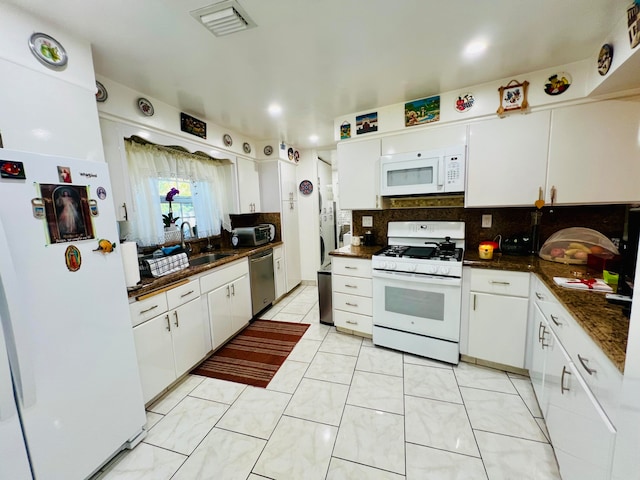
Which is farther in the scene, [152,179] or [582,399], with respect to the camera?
[152,179]

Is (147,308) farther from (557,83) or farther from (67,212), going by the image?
(557,83)

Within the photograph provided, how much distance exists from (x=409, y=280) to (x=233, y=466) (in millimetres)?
1796

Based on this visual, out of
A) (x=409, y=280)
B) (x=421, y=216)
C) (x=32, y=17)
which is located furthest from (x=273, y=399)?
(x=32, y=17)

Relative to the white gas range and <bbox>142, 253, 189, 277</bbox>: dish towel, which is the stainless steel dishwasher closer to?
<bbox>142, 253, 189, 277</bbox>: dish towel

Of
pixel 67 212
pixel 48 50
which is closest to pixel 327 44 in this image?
pixel 48 50

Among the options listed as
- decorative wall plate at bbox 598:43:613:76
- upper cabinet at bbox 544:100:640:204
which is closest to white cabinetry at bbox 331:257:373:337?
upper cabinet at bbox 544:100:640:204

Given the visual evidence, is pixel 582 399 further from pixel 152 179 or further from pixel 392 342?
pixel 152 179

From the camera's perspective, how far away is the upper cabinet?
1.83 m

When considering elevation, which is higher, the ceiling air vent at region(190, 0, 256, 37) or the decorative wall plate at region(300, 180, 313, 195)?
the ceiling air vent at region(190, 0, 256, 37)

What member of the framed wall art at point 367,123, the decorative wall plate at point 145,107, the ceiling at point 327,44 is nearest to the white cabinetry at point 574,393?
the ceiling at point 327,44

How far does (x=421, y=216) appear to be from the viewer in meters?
2.78

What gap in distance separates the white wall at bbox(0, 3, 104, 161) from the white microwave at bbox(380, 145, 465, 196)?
226 cm

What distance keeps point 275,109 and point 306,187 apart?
1773 mm

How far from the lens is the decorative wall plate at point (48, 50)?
4.24 feet
